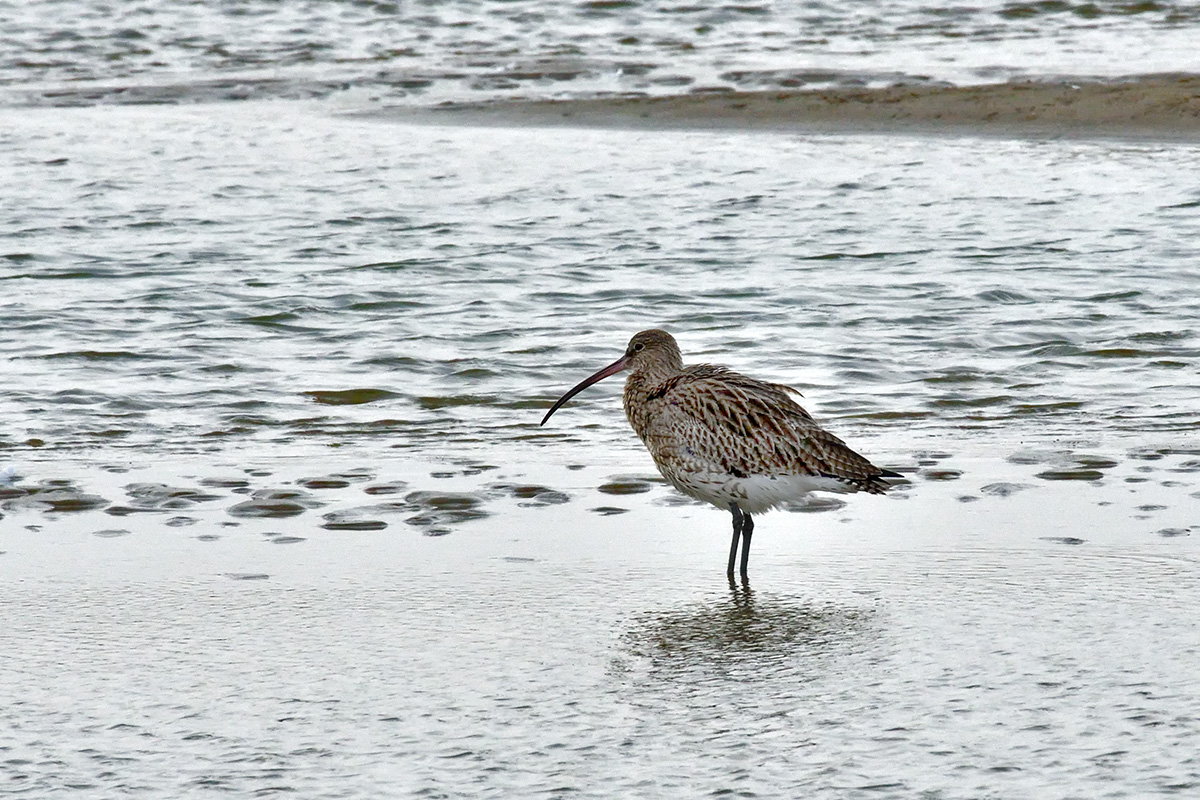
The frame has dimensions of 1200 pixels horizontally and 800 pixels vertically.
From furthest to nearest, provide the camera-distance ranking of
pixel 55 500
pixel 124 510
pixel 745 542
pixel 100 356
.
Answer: pixel 100 356, pixel 55 500, pixel 124 510, pixel 745 542

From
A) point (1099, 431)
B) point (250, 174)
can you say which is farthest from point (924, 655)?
point (250, 174)

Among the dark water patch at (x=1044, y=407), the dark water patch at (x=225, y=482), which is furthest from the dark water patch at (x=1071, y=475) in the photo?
the dark water patch at (x=225, y=482)

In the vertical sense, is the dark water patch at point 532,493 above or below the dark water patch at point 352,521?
below

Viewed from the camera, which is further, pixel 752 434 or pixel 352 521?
pixel 352 521

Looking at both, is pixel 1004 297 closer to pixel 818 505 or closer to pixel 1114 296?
pixel 1114 296

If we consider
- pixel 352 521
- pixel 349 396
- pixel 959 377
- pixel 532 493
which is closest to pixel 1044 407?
pixel 959 377

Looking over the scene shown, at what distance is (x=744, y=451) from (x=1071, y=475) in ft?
4.93

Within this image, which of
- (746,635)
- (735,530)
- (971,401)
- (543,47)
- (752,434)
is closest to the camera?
(746,635)

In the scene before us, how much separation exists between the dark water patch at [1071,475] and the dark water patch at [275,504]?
2.80 metres

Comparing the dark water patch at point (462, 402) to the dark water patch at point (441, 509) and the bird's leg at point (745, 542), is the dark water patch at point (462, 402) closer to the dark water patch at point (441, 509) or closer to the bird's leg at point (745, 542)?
the dark water patch at point (441, 509)

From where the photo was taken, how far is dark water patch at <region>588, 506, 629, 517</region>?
6598mm

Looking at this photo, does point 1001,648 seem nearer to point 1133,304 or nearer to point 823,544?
point 823,544

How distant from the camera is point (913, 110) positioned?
17.8 metres

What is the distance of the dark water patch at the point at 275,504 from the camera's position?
6.59 m
